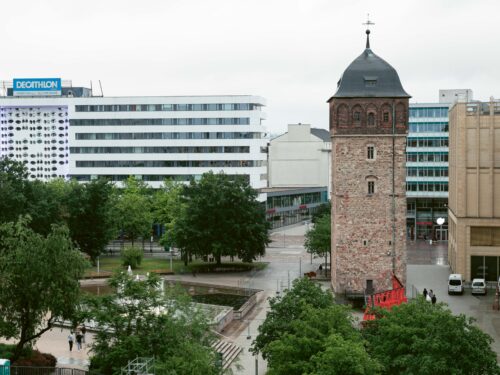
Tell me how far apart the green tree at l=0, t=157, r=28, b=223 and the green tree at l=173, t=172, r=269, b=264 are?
14.4 meters

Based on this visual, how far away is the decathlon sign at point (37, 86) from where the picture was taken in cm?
12175

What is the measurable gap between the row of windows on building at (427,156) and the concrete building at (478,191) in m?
33.5

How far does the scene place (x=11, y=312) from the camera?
35.0 m

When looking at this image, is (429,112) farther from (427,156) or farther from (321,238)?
(321,238)

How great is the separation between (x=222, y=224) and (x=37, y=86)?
63.0m

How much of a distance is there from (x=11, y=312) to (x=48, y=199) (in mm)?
34765

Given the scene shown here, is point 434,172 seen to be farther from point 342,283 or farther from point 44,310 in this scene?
point 44,310

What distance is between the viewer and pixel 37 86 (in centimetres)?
12219

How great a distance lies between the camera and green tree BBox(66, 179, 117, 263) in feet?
239

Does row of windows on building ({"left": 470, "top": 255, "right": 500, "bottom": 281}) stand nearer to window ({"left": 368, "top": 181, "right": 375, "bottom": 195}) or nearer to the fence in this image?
window ({"left": 368, "top": 181, "right": 375, "bottom": 195})

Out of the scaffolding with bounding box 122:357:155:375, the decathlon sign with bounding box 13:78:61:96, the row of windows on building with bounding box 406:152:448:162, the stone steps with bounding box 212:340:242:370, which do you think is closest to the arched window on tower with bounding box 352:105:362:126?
the stone steps with bounding box 212:340:242:370

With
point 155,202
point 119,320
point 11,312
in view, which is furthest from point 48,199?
point 119,320

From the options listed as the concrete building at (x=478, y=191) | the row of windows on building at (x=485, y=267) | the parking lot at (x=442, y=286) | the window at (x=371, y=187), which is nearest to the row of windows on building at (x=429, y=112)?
the parking lot at (x=442, y=286)

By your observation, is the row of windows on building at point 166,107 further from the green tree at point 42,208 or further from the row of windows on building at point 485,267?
the row of windows on building at point 485,267
